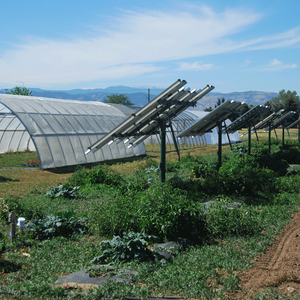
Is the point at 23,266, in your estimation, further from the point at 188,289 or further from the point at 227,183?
the point at 227,183

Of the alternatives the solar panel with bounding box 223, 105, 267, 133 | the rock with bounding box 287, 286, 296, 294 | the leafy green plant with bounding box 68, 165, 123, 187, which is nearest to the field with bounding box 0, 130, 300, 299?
the rock with bounding box 287, 286, 296, 294

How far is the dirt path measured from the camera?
466 cm

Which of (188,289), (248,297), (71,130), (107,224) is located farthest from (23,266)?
(71,130)

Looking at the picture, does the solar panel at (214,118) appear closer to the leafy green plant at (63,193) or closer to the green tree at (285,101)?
the leafy green plant at (63,193)

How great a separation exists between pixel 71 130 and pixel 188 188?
44.0 ft

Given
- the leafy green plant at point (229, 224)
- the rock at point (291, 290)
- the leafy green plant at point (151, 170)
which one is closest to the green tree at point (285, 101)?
the leafy green plant at point (151, 170)

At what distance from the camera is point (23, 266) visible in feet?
19.0

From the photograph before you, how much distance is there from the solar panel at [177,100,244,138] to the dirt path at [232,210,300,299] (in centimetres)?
994

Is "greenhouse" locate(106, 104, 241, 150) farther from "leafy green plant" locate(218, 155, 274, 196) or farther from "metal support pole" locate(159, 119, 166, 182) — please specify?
"leafy green plant" locate(218, 155, 274, 196)

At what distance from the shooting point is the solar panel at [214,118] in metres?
16.1

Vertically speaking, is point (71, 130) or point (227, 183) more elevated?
point (71, 130)

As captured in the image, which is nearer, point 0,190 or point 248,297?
point 248,297

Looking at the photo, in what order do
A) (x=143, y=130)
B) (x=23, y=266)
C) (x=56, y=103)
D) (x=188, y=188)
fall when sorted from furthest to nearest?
1. (x=56, y=103)
2. (x=143, y=130)
3. (x=188, y=188)
4. (x=23, y=266)

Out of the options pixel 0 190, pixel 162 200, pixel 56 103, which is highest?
pixel 56 103
